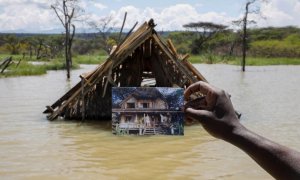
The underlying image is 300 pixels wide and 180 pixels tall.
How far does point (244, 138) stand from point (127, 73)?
8442 mm

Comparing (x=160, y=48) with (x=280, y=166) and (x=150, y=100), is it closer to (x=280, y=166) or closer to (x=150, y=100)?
(x=150, y=100)

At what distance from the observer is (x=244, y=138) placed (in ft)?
5.11

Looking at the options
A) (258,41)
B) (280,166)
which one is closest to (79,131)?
(280,166)

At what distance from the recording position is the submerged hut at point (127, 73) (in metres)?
9.24

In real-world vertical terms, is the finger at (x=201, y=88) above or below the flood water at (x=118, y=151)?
above

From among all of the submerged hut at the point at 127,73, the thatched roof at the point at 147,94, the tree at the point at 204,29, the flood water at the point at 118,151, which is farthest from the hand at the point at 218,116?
the tree at the point at 204,29

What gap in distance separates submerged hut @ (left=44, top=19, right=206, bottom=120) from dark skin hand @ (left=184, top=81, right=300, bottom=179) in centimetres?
747

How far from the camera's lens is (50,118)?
1042cm

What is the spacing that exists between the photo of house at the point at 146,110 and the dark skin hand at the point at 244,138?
3537mm

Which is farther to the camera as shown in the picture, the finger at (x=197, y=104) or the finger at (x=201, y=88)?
the finger at (x=197, y=104)

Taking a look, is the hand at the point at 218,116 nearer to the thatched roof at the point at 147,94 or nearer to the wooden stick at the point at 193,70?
the thatched roof at the point at 147,94

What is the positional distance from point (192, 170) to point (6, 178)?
2.34 m

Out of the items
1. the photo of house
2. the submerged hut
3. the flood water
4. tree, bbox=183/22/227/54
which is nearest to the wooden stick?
the submerged hut

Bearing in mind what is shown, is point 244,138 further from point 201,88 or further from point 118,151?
point 118,151
